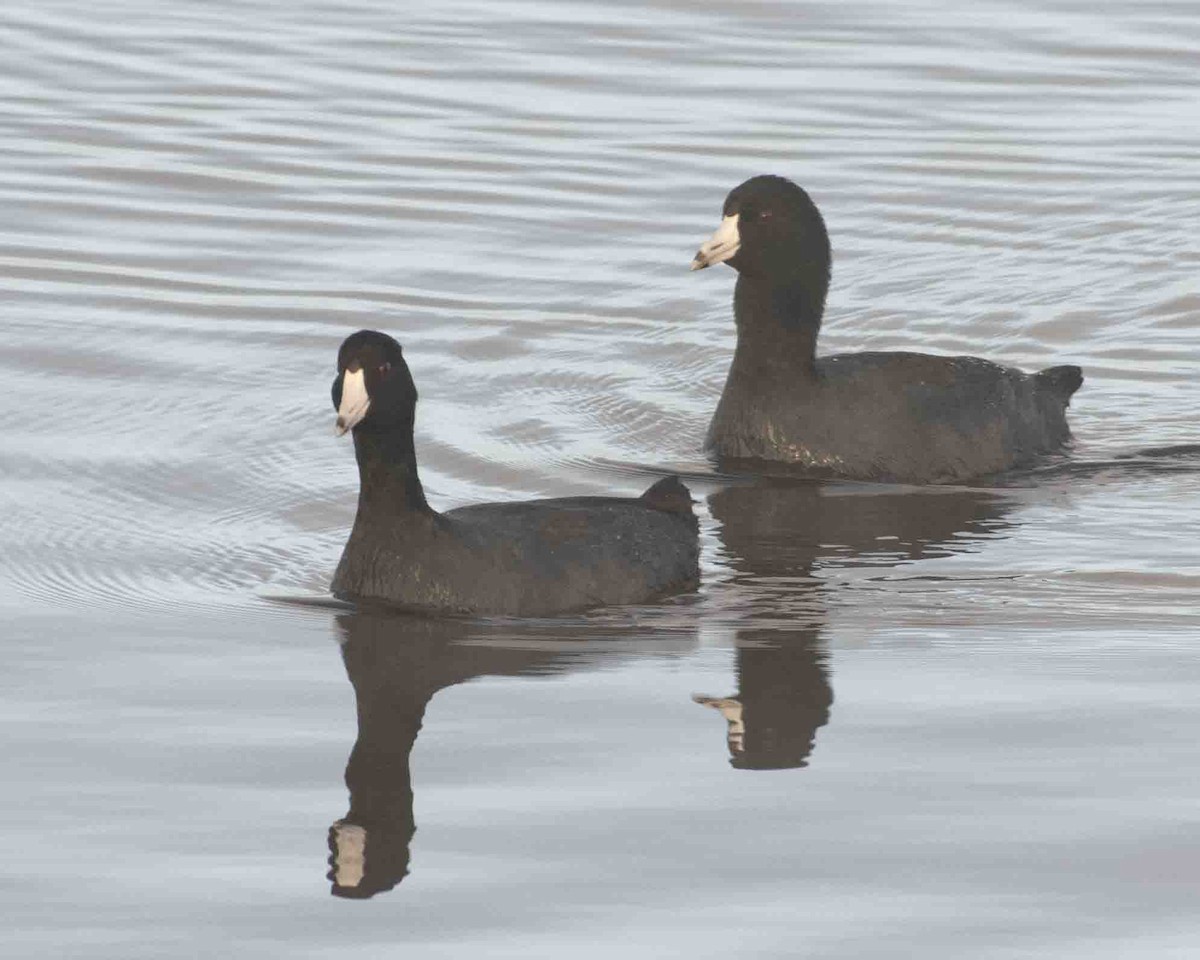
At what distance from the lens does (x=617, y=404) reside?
1234cm

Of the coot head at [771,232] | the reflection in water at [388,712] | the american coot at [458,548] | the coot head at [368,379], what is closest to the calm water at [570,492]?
the reflection in water at [388,712]

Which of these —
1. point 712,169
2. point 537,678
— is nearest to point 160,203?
point 712,169

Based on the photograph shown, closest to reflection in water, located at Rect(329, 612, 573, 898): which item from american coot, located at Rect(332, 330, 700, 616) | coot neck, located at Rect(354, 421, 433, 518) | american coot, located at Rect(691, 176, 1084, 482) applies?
american coot, located at Rect(332, 330, 700, 616)

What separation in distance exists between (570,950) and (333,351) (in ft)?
24.1

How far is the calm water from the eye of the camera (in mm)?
6105

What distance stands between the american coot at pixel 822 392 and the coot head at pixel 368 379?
2.81 meters

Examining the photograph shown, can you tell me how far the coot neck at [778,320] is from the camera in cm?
1124

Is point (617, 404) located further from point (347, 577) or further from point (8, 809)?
point (8, 809)

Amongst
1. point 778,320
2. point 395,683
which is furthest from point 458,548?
point 778,320

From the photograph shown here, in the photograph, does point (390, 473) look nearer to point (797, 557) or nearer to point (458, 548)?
point (458, 548)

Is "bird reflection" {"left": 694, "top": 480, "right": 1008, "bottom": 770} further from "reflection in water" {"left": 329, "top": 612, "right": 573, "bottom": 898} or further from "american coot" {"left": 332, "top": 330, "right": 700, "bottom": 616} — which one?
"reflection in water" {"left": 329, "top": 612, "right": 573, "bottom": 898}

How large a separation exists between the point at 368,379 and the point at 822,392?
10.9 feet

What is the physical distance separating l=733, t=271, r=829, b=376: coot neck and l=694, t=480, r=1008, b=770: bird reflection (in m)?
0.55

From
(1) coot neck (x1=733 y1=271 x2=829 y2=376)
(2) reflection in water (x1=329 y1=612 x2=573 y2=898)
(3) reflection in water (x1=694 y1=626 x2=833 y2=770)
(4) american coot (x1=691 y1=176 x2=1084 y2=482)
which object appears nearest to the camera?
(2) reflection in water (x1=329 y1=612 x2=573 y2=898)
